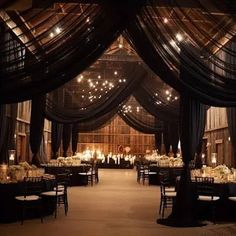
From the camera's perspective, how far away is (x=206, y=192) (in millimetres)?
7898

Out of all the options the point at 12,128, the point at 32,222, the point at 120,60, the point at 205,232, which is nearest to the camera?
the point at 205,232

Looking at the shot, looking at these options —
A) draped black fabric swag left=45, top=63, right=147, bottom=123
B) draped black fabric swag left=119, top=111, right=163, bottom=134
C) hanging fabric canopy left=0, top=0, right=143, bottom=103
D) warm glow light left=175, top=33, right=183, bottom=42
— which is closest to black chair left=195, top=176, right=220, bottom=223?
warm glow light left=175, top=33, right=183, bottom=42

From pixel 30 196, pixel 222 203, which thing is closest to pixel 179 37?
pixel 222 203

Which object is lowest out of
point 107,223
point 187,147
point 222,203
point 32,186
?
point 107,223

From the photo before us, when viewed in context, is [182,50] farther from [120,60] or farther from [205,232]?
[120,60]

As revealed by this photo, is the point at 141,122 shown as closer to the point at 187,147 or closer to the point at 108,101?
the point at 108,101

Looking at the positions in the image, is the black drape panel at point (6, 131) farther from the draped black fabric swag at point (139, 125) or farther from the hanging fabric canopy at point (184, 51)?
the draped black fabric swag at point (139, 125)

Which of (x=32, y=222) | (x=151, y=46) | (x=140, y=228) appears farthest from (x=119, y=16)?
(x=32, y=222)

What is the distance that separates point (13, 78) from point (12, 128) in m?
5.42

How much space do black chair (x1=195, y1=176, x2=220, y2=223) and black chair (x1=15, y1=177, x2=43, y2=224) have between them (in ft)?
9.64

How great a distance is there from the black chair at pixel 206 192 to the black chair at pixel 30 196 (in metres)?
2.94

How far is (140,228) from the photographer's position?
7.05 m

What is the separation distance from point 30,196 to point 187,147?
116 inches

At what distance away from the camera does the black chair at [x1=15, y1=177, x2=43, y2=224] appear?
Answer: 24.4 feet
